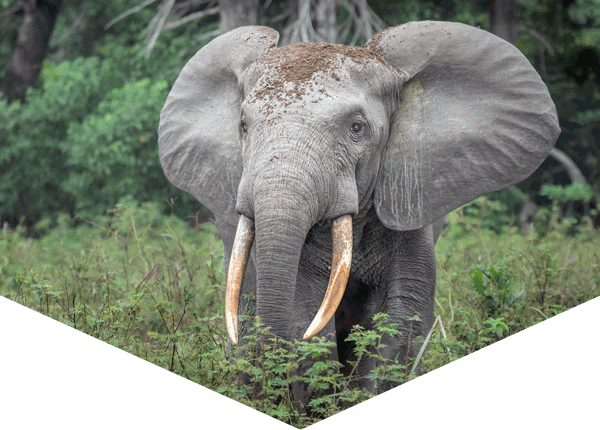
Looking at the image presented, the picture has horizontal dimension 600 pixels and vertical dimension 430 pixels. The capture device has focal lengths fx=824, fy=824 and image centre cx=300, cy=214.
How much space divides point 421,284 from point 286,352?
3.02 feet

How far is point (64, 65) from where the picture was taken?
29.8 feet

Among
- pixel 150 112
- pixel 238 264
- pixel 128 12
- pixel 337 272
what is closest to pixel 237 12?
pixel 128 12

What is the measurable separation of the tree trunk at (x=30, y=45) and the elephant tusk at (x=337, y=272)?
721cm

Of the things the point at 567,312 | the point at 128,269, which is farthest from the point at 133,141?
the point at 567,312

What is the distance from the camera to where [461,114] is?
372 centimetres

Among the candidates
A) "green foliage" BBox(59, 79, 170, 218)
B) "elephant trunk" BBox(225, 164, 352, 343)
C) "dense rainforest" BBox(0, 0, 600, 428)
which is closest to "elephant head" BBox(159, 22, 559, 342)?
"elephant trunk" BBox(225, 164, 352, 343)

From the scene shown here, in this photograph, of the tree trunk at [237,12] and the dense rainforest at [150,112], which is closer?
the dense rainforest at [150,112]

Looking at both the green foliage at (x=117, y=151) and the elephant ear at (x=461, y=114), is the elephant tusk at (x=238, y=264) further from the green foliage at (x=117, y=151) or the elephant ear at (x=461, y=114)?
the green foliage at (x=117, y=151)

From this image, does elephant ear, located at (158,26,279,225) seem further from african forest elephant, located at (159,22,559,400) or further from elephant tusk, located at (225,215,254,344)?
elephant tusk, located at (225,215,254,344)

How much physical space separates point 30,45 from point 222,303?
6.14 m

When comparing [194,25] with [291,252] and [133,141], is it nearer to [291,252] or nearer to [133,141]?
[133,141]

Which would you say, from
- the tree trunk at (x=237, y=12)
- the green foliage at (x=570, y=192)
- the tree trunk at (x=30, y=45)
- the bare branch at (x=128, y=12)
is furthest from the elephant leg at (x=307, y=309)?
the tree trunk at (x=30, y=45)

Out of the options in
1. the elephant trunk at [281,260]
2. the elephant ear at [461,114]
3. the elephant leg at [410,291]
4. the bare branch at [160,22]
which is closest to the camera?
the elephant trunk at [281,260]

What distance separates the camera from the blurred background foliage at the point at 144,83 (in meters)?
8.48
